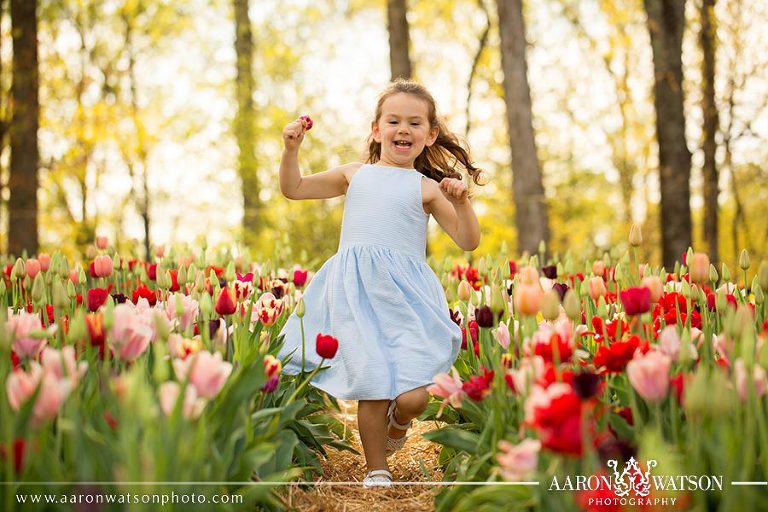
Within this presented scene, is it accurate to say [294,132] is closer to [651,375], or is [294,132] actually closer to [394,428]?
[394,428]

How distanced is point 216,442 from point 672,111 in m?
6.23

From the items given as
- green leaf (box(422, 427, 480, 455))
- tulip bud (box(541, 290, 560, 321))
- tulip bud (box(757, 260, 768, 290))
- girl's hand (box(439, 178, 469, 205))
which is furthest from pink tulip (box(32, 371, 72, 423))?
tulip bud (box(757, 260, 768, 290))

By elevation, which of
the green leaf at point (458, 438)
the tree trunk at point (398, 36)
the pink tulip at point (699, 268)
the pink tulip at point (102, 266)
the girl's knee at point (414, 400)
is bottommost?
the green leaf at point (458, 438)

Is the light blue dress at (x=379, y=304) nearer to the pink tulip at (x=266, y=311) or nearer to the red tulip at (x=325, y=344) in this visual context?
the pink tulip at (x=266, y=311)

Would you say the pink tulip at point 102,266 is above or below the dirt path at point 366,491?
above

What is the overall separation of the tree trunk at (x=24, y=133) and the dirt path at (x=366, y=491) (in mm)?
6025

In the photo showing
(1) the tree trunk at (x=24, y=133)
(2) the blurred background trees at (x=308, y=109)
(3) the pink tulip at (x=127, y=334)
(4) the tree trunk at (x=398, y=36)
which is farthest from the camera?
(2) the blurred background trees at (x=308, y=109)

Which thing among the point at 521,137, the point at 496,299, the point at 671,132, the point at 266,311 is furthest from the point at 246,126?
the point at 496,299

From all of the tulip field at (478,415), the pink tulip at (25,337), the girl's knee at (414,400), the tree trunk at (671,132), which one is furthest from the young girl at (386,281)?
the tree trunk at (671,132)

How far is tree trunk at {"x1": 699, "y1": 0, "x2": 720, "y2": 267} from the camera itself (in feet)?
27.5

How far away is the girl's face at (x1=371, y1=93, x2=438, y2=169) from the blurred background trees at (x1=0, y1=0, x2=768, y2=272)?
22.1 ft

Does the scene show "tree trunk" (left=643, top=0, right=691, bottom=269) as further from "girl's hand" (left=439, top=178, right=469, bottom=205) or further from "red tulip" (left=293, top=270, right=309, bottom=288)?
"girl's hand" (left=439, top=178, right=469, bottom=205)

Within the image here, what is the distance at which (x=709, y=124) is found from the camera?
8.71 meters

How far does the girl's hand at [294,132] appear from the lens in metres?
2.78
